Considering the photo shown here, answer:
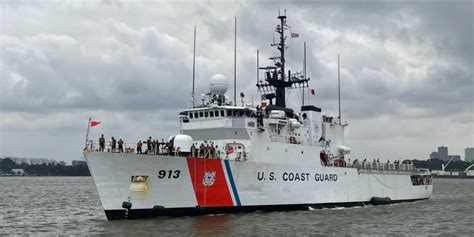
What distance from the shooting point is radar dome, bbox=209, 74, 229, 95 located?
86.3ft

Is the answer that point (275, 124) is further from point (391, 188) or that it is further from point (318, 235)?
point (391, 188)

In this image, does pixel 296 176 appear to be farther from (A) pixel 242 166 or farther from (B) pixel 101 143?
(B) pixel 101 143

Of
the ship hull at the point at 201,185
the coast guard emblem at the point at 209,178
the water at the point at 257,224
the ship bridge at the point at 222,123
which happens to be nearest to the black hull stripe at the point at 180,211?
the ship hull at the point at 201,185

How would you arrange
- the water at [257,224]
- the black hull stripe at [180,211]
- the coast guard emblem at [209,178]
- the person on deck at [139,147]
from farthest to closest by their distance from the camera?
the coast guard emblem at [209,178]
the person on deck at [139,147]
the black hull stripe at [180,211]
the water at [257,224]

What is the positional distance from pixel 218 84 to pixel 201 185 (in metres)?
5.99

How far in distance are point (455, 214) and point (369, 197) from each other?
5.70 meters

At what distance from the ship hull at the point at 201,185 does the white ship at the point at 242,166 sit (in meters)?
0.04

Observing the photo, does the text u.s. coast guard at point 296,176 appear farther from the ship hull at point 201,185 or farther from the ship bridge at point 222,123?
the ship bridge at point 222,123

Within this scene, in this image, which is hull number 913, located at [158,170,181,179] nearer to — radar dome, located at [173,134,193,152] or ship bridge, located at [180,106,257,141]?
radar dome, located at [173,134,193,152]

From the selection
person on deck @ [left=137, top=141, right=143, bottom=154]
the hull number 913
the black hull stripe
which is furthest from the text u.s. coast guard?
person on deck @ [left=137, top=141, right=143, bottom=154]

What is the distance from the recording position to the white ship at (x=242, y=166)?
20984 millimetres

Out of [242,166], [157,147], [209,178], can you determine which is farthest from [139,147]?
[242,166]

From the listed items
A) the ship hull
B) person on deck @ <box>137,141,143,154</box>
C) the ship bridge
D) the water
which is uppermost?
the ship bridge

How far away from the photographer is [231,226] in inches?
820
